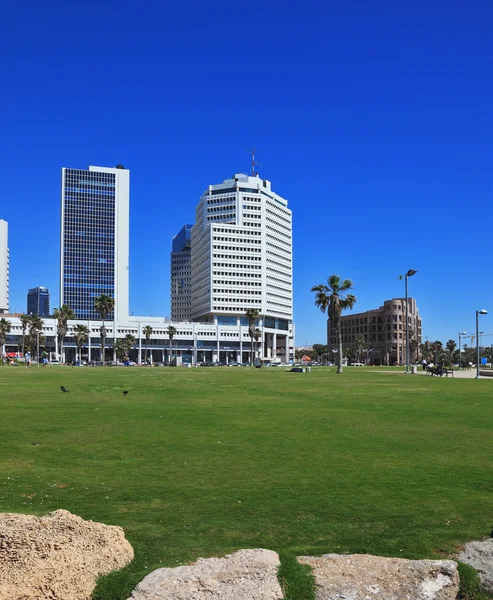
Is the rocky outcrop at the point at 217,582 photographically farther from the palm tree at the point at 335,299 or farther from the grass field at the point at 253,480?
the palm tree at the point at 335,299

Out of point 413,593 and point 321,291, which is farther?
point 321,291

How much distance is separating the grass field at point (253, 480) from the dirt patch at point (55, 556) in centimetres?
24

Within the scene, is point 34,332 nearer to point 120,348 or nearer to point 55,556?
point 120,348

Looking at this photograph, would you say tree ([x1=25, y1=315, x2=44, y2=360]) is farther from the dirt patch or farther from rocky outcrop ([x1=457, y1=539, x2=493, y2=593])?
rocky outcrop ([x1=457, y1=539, x2=493, y2=593])

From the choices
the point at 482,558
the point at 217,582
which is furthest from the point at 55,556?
the point at 482,558

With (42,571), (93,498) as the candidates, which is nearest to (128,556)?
(42,571)

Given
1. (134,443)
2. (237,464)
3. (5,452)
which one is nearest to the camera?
(237,464)

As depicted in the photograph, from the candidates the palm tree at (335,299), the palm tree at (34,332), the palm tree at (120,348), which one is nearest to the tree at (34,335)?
the palm tree at (34,332)

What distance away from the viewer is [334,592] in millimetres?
6199

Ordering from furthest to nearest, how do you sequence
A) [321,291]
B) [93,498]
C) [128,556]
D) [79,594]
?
[321,291], [93,498], [128,556], [79,594]

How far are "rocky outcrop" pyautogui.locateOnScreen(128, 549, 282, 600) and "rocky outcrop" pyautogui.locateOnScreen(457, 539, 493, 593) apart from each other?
250 centimetres

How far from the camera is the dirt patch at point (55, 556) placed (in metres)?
6.07

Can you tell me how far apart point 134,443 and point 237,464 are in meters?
4.13

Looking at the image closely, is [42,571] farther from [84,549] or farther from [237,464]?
[237,464]
